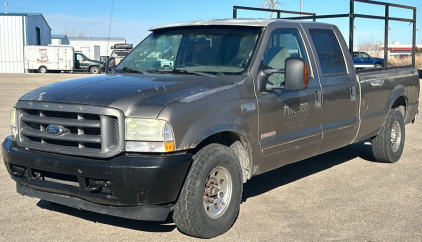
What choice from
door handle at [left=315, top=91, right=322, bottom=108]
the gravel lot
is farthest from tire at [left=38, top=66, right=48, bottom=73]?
door handle at [left=315, top=91, right=322, bottom=108]

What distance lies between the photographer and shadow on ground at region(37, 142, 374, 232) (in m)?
4.85

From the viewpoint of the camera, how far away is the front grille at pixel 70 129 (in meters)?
3.98

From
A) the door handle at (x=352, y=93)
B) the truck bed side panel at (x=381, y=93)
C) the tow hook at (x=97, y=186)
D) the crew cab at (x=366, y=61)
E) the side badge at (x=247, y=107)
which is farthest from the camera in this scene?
the crew cab at (x=366, y=61)

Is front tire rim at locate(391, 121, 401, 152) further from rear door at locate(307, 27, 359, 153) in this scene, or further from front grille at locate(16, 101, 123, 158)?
front grille at locate(16, 101, 123, 158)

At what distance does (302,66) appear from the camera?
4.81 metres

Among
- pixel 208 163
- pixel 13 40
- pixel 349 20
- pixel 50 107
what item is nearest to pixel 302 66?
pixel 208 163

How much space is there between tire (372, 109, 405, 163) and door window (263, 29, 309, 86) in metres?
2.39

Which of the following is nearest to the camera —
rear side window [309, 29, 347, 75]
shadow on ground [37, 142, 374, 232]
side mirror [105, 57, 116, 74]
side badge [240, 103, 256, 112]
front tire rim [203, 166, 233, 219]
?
front tire rim [203, 166, 233, 219]

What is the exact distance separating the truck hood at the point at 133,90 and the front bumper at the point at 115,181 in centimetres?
40

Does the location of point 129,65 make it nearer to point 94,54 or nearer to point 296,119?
point 296,119

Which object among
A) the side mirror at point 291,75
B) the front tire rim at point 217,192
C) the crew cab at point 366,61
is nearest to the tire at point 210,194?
the front tire rim at point 217,192

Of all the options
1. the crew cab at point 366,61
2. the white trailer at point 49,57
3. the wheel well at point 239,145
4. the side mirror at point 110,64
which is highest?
the white trailer at point 49,57

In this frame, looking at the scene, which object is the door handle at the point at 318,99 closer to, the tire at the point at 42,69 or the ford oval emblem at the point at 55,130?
the ford oval emblem at the point at 55,130

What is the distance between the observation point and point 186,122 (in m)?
Result: 4.11
